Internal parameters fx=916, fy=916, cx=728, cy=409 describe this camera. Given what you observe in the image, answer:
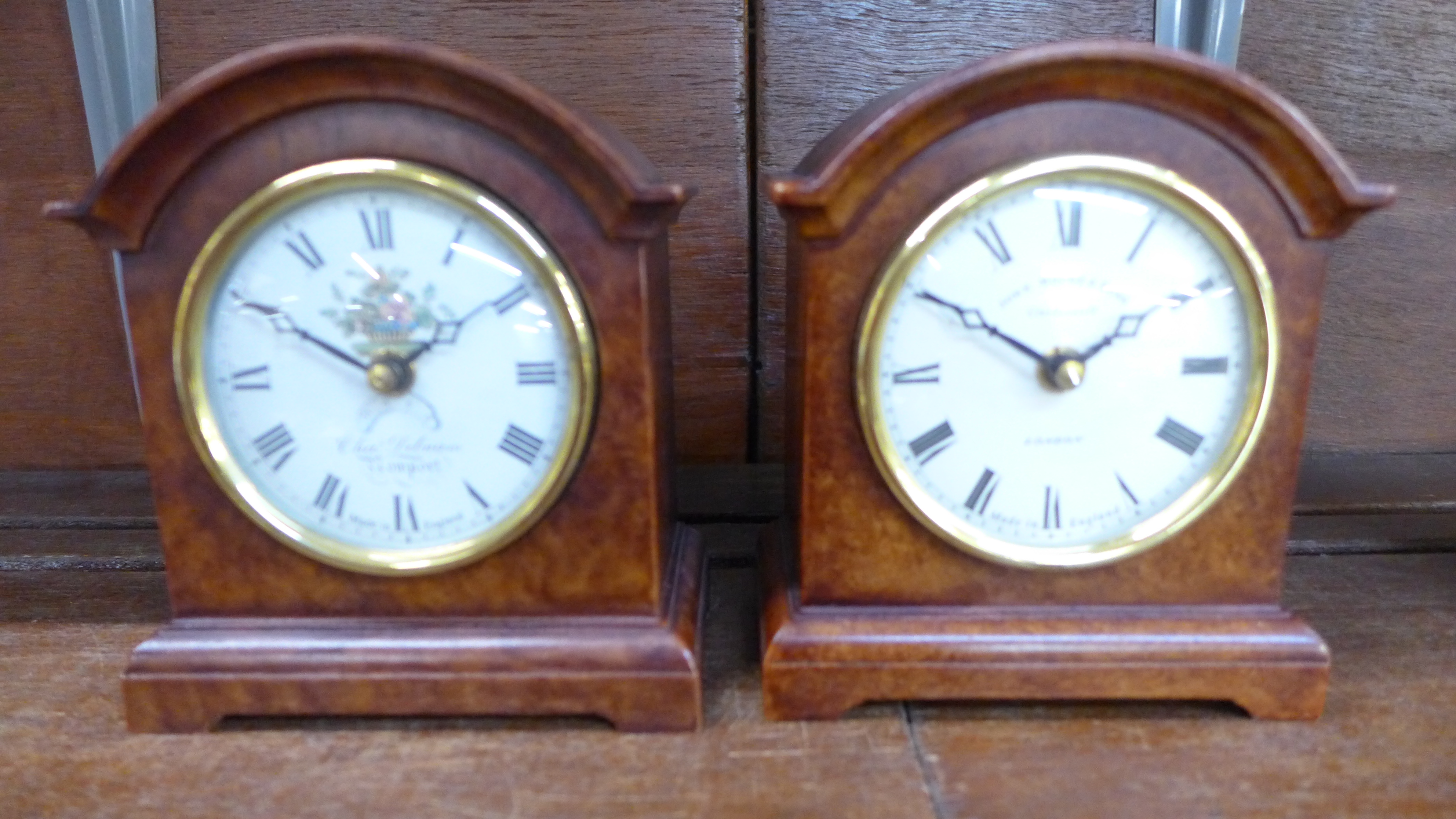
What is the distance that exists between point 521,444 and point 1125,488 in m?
0.48

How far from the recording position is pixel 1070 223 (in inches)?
27.3

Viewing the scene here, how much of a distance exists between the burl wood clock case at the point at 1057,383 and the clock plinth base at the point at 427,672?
0.31 ft

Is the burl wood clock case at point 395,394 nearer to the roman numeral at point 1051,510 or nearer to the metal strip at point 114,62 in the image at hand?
the roman numeral at point 1051,510

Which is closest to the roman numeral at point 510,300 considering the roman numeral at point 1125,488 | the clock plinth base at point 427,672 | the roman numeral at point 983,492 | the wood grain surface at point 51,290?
the clock plinth base at point 427,672

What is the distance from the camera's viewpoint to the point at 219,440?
72 centimetres

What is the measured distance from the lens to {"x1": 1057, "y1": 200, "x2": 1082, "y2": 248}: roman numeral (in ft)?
2.27

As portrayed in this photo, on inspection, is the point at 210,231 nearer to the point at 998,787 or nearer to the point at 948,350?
the point at 948,350

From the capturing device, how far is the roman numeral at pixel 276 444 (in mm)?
724

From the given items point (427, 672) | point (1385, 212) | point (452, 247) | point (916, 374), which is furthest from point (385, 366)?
point (1385, 212)

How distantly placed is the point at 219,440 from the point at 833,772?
537mm

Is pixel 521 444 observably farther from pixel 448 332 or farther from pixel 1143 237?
pixel 1143 237

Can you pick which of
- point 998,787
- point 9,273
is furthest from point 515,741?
point 9,273

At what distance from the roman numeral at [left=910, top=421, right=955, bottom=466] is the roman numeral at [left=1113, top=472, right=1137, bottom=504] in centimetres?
14

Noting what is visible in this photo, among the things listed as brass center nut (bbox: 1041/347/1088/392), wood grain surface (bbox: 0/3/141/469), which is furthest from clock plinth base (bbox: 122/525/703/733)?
wood grain surface (bbox: 0/3/141/469)
